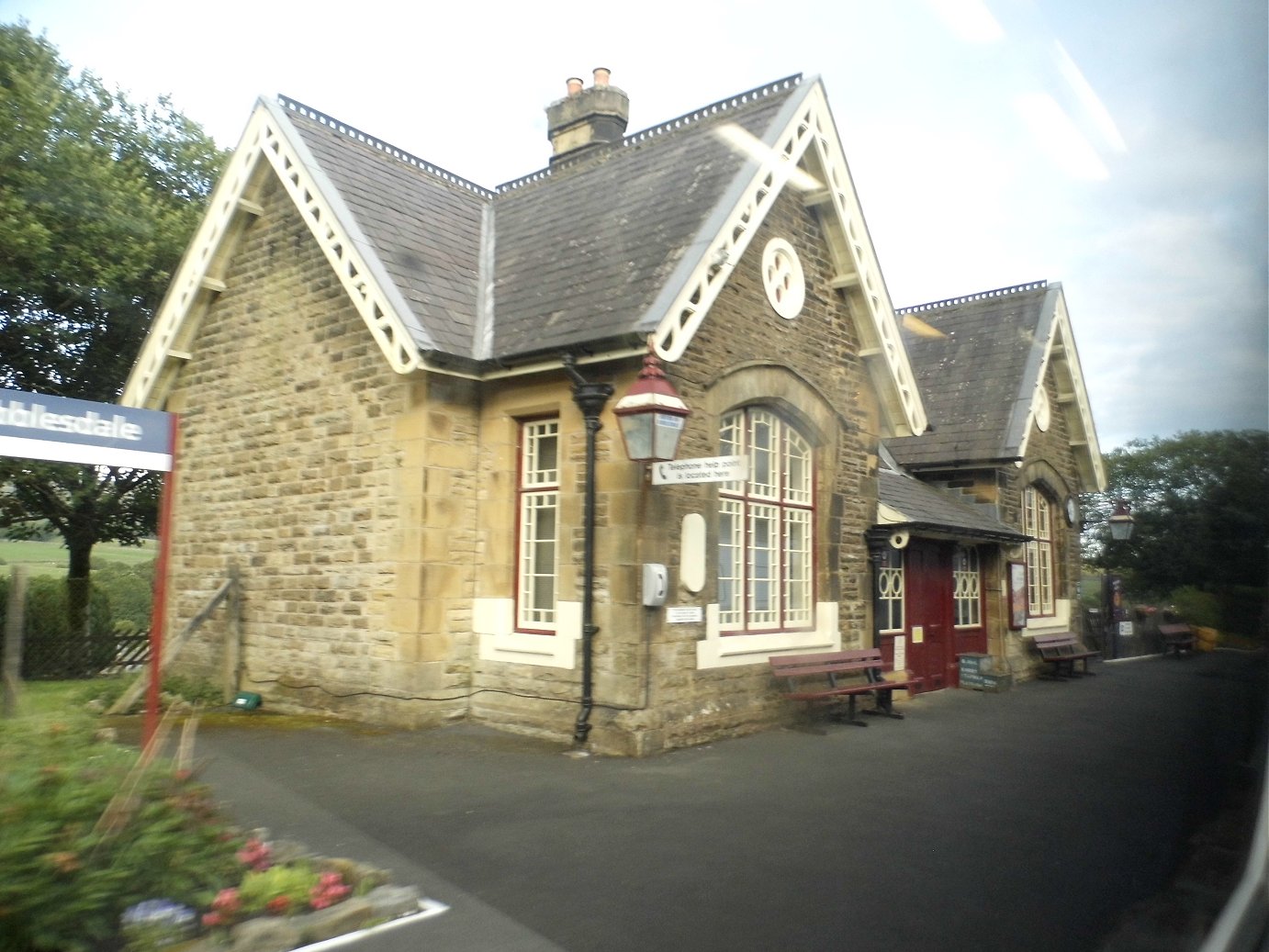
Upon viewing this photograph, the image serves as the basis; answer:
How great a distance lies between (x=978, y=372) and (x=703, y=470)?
1101cm

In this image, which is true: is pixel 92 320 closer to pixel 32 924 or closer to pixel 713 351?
pixel 713 351

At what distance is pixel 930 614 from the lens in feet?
49.5

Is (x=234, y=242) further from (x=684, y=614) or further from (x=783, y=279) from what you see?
(x=684, y=614)

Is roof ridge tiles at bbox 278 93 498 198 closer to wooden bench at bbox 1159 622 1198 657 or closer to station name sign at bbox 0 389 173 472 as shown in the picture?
station name sign at bbox 0 389 173 472

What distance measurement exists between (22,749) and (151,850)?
816 millimetres

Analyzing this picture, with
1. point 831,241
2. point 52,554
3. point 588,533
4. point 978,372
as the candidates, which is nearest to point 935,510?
point 978,372

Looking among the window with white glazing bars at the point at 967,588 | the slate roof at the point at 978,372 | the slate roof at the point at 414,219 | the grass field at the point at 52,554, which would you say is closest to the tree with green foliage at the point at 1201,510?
the grass field at the point at 52,554

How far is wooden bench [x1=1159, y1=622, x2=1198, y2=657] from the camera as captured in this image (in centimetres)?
457

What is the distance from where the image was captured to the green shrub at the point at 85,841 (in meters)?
3.70

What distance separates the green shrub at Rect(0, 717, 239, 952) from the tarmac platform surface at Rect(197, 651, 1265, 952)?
0.96m

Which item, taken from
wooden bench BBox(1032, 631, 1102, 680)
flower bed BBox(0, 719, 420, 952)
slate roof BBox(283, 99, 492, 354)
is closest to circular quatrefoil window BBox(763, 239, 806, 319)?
slate roof BBox(283, 99, 492, 354)

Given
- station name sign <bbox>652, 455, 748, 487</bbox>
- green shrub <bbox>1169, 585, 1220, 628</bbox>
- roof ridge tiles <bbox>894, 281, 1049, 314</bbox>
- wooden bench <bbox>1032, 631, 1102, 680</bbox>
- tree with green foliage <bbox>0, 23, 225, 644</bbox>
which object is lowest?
wooden bench <bbox>1032, 631, 1102, 680</bbox>

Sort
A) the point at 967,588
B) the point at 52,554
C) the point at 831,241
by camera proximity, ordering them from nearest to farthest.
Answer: the point at 52,554, the point at 831,241, the point at 967,588

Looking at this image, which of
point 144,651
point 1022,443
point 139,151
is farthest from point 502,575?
point 1022,443
